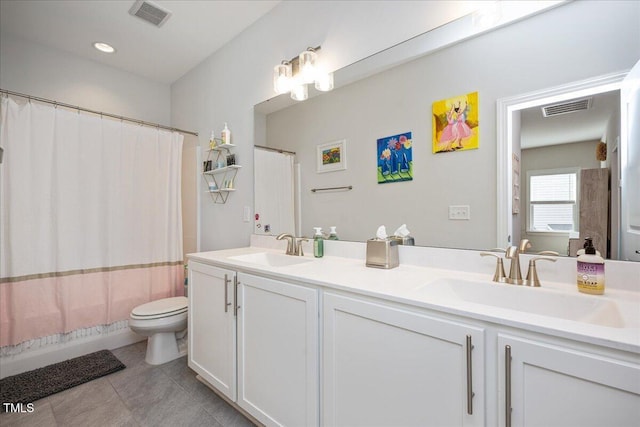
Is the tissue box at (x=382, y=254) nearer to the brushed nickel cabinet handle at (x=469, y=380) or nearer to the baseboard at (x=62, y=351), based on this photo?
the brushed nickel cabinet handle at (x=469, y=380)

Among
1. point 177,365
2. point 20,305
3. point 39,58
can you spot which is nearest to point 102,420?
point 177,365

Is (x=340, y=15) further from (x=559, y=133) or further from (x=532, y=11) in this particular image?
(x=559, y=133)

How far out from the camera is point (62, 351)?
7.16 ft

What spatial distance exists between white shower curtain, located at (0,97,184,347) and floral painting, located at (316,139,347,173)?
1.62 metres

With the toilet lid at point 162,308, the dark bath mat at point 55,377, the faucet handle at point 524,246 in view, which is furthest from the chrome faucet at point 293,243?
the dark bath mat at point 55,377

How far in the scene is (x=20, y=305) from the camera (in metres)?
1.98

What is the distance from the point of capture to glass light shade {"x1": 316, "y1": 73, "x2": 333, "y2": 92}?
1753mm

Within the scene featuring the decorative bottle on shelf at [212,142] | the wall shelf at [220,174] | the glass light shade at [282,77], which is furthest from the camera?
the decorative bottle on shelf at [212,142]

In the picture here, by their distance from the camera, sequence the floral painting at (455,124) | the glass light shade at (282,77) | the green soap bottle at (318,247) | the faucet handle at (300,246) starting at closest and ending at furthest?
1. the floral painting at (455,124)
2. the green soap bottle at (318,247)
3. the faucet handle at (300,246)
4. the glass light shade at (282,77)

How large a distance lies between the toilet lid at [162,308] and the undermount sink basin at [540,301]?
1.88 meters

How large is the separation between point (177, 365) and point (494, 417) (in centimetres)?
211

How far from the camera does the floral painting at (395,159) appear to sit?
146 cm

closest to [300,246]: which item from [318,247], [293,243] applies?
[293,243]

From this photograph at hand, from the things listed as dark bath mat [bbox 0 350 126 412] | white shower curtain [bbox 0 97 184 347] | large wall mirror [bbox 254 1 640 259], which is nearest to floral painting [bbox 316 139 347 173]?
large wall mirror [bbox 254 1 640 259]
